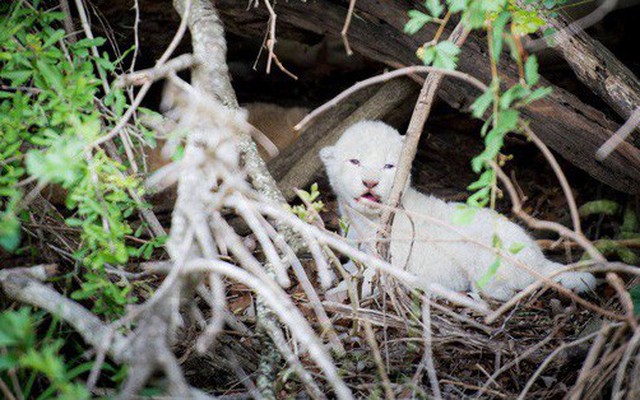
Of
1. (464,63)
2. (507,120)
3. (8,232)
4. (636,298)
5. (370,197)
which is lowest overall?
(370,197)

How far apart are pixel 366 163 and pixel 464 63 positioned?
1002 millimetres

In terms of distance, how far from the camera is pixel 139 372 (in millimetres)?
1855

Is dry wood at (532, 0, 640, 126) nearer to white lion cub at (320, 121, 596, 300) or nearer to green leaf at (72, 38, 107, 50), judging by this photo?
white lion cub at (320, 121, 596, 300)

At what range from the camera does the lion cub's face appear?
448cm

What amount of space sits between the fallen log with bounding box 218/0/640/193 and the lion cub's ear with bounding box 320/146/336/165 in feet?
2.60

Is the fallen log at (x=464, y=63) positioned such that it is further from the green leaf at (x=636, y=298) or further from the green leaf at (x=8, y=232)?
the green leaf at (x=8, y=232)

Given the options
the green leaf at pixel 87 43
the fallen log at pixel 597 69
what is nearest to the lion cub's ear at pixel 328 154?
the fallen log at pixel 597 69

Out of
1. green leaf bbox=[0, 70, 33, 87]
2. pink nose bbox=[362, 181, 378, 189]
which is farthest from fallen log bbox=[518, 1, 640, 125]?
green leaf bbox=[0, 70, 33, 87]

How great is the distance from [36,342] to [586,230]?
Answer: 14.6 feet

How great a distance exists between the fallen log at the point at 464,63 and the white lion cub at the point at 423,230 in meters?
0.62

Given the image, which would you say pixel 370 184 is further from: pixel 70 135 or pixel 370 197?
pixel 70 135

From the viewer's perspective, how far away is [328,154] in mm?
4867

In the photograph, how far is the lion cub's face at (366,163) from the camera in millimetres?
4484

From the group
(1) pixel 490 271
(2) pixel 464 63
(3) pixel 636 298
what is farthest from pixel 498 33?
(2) pixel 464 63
